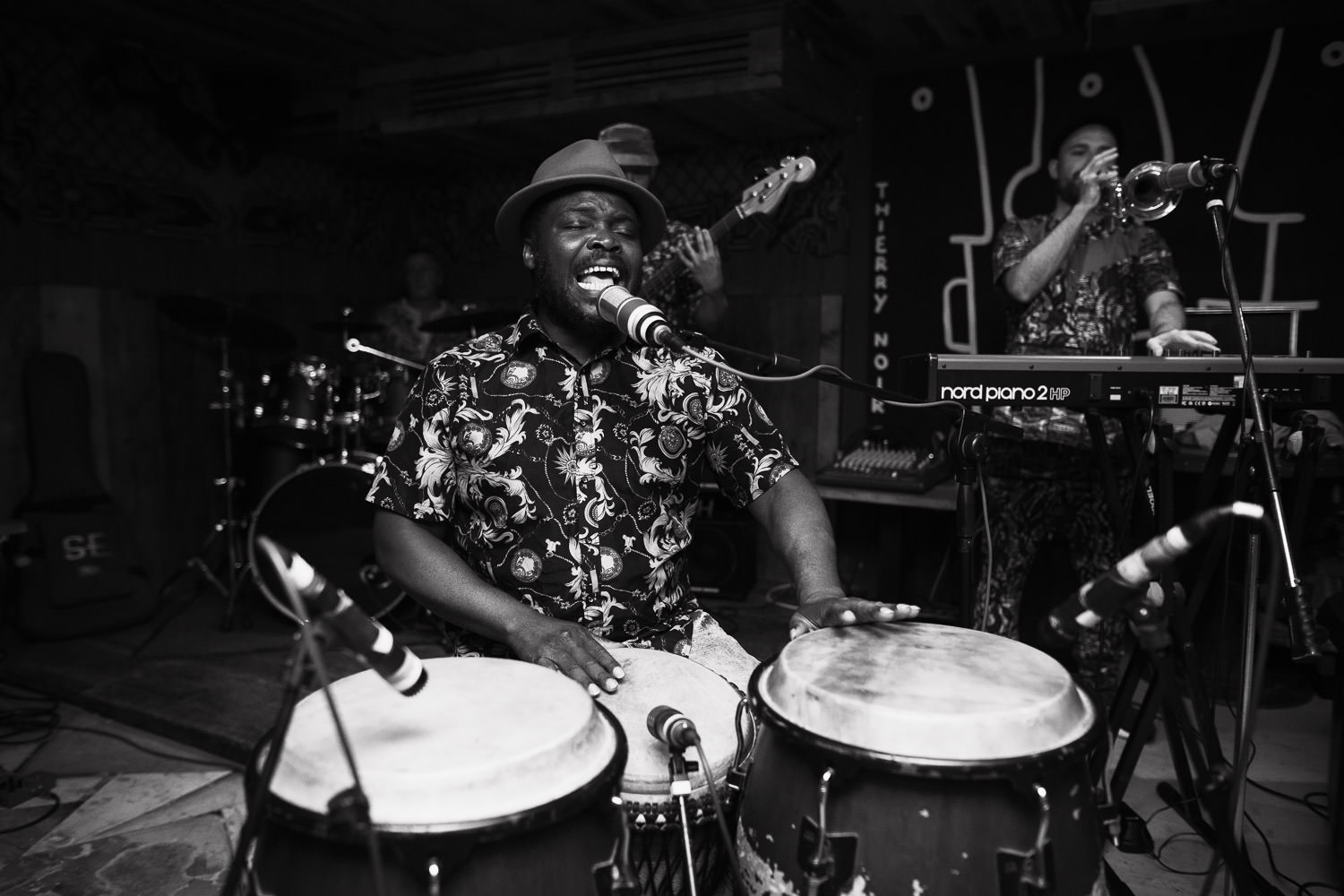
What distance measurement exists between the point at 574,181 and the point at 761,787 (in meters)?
1.33

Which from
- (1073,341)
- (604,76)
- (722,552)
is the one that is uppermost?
(604,76)

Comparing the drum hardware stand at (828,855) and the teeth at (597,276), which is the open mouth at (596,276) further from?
the drum hardware stand at (828,855)

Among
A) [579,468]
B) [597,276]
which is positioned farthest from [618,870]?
[597,276]

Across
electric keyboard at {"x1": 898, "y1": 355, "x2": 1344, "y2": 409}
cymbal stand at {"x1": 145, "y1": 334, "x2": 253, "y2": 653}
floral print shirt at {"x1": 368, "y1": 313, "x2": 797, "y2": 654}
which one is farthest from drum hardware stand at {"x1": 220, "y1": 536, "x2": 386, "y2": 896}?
cymbal stand at {"x1": 145, "y1": 334, "x2": 253, "y2": 653}

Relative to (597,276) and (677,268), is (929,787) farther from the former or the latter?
(677,268)

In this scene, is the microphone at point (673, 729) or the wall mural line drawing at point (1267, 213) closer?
the microphone at point (673, 729)

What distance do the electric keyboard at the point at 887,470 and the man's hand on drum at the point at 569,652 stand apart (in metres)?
2.47

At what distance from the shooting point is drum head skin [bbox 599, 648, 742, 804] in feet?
4.39

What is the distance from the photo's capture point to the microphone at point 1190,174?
1876 mm

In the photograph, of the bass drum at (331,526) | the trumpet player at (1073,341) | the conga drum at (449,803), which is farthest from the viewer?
the bass drum at (331,526)

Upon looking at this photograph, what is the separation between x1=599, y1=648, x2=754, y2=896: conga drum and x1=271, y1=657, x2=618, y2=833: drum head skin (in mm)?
161

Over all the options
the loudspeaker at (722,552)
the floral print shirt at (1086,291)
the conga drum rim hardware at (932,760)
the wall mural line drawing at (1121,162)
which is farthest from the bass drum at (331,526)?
the conga drum rim hardware at (932,760)

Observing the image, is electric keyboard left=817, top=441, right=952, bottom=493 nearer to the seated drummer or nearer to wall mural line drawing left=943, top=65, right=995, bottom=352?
wall mural line drawing left=943, top=65, right=995, bottom=352

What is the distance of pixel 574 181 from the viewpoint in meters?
2.01
